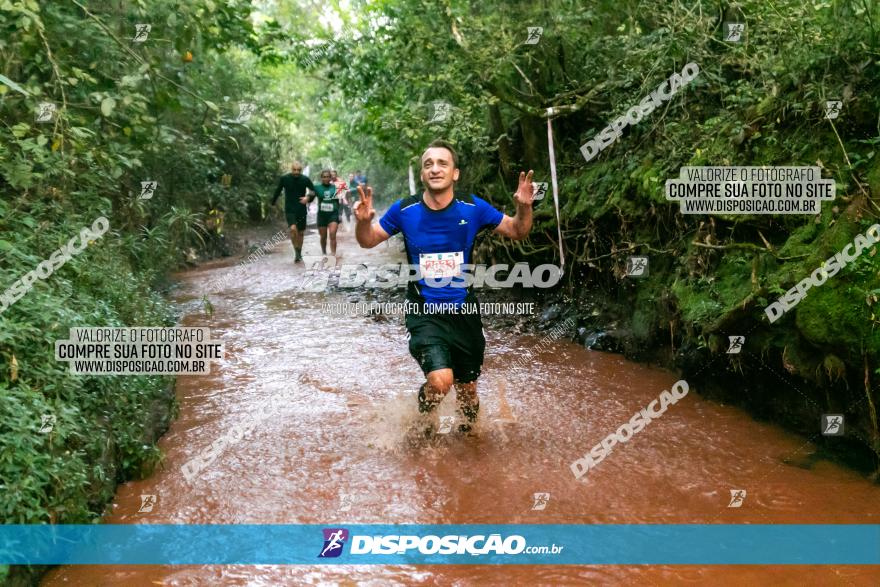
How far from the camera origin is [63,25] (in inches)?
223

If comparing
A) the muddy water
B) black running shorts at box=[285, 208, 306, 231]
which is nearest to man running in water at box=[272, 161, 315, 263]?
black running shorts at box=[285, 208, 306, 231]

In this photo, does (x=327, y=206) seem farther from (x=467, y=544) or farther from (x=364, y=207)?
(x=467, y=544)

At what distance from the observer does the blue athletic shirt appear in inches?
181

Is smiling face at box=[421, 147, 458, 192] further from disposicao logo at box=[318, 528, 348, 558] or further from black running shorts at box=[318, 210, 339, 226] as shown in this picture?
black running shorts at box=[318, 210, 339, 226]

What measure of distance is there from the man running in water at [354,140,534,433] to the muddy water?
0.75 meters

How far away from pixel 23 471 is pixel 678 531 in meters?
3.39

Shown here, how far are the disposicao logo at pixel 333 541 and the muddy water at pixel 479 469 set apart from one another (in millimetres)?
143

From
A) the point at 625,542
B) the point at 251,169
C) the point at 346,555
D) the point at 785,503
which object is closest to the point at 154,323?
the point at 346,555

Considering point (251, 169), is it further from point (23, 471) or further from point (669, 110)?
point (23, 471)

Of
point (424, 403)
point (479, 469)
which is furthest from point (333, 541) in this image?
point (424, 403)

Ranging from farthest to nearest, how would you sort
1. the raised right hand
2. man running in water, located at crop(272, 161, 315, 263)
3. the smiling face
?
man running in water, located at crop(272, 161, 315, 263) → the smiling face → the raised right hand

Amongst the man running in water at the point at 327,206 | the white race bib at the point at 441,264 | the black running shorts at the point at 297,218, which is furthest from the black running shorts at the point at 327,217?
the white race bib at the point at 441,264

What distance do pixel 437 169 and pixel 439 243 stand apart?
50 cm

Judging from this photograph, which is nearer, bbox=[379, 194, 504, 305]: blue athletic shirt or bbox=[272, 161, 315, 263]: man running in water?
bbox=[379, 194, 504, 305]: blue athletic shirt
